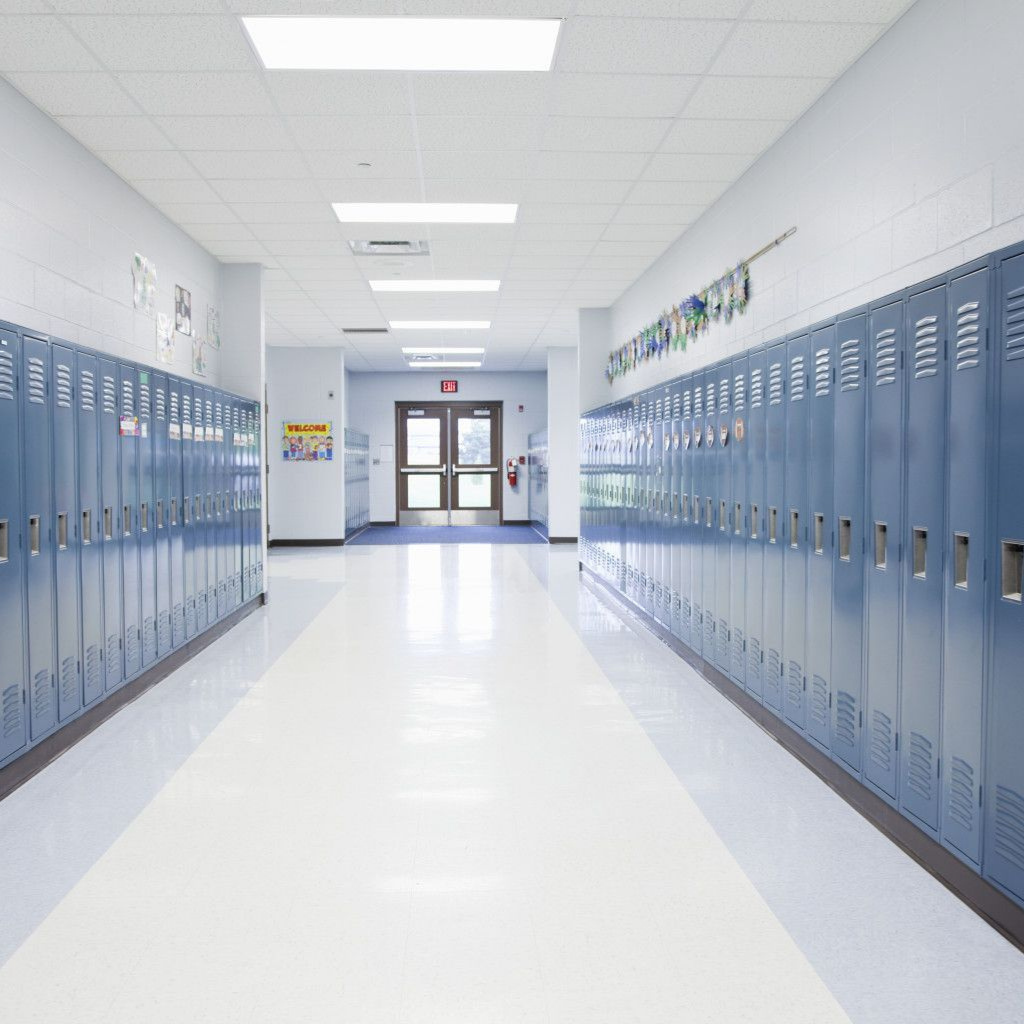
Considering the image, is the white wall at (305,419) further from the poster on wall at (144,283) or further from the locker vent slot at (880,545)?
the locker vent slot at (880,545)

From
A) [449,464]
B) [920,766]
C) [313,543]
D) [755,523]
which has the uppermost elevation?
[449,464]

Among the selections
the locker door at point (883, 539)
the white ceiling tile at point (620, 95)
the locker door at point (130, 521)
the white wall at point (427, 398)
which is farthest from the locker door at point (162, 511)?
the white wall at point (427, 398)

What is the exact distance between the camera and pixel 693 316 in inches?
252

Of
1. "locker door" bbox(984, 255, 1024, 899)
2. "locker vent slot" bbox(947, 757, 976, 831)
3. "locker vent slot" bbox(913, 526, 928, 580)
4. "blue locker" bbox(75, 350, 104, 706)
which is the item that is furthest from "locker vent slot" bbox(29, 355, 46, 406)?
"locker vent slot" bbox(947, 757, 976, 831)

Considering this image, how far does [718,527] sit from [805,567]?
50.6 inches

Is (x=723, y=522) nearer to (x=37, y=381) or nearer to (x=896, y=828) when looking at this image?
(x=896, y=828)

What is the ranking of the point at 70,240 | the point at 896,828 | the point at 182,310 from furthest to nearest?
the point at 182,310
the point at 70,240
the point at 896,828

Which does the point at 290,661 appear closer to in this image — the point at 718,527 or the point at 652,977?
the point at 718,527

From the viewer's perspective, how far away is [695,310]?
20.8 feet

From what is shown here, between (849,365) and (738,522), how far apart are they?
4.93 ft

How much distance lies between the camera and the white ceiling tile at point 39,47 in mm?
3500

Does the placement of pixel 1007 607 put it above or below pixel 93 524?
below

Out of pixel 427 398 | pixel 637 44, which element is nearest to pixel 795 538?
pixel 637 44

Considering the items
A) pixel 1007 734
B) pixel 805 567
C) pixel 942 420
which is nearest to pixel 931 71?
pixel 942 420
